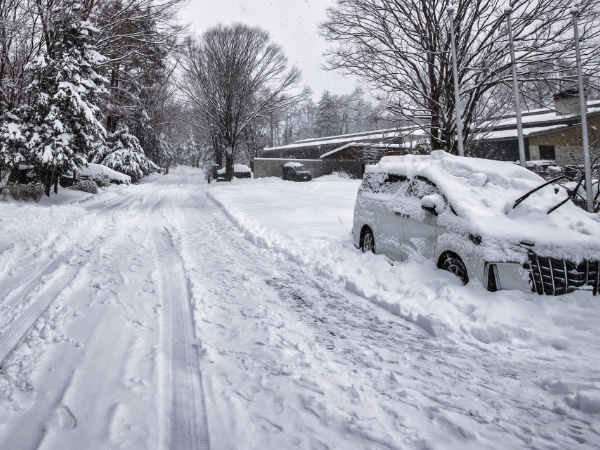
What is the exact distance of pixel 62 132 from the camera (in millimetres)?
15523

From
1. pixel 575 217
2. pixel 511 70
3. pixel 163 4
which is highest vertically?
pixel 163 4

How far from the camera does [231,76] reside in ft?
91.4

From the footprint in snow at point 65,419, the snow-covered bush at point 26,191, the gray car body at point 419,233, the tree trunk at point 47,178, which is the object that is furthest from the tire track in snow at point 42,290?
the tree trunk at point 47,178

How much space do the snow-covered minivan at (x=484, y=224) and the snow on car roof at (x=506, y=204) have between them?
0.01 meters

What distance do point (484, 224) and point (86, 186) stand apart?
21.4 metres

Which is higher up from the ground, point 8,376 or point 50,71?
point 50,71

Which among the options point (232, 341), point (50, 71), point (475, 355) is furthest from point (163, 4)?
point (475, 355)

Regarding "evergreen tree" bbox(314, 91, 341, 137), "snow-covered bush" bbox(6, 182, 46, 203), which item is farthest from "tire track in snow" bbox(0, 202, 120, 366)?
"evergreen tree" bbox(314, 91, 341, 137)

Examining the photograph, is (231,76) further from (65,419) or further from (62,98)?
(65,419)

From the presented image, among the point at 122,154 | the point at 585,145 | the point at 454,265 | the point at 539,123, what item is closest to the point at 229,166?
the point at 122,154

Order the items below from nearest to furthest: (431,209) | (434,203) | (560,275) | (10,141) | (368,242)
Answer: (560,275) → (434,203) → (431,209) → (368,242) → (10,141)

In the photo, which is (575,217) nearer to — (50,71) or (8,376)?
(8,376)

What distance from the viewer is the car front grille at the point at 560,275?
4.17m

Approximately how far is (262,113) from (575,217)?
91.0 feet
